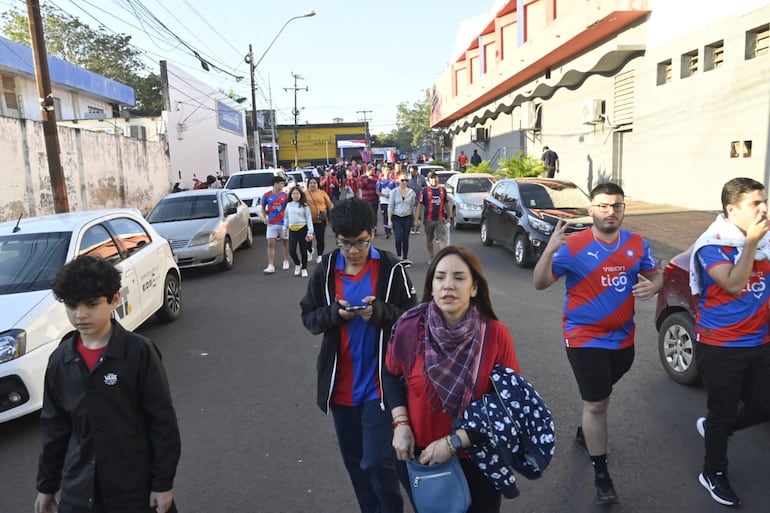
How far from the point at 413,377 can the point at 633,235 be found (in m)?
1.95

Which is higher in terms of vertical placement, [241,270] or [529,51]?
[529,51]

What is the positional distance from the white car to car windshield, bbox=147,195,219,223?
4184 millimetres

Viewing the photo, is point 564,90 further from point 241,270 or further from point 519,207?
point 241,270

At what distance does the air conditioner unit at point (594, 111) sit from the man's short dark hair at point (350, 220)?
19.2 metres

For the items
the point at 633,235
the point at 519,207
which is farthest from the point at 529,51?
the point at 633,235

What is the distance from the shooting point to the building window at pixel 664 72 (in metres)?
16.1

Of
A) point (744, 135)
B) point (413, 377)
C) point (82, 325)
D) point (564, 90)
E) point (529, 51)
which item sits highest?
point (529, 51)

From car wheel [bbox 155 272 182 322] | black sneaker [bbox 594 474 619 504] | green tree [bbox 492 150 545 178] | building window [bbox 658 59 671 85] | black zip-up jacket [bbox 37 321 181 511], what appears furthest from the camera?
green tree [bbox 492 150 545 178]

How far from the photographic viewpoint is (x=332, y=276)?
2859 mm

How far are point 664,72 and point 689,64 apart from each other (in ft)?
4.00

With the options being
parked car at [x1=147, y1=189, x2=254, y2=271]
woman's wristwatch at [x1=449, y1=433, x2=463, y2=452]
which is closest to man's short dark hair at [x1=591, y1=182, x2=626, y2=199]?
woman's wristwatch at [x1=449, y1=433, x2=463, y2=452]

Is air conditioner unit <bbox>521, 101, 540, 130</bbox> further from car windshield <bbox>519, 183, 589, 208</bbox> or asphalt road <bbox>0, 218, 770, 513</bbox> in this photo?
asphalt road <bbox>0, 218, 770, 513</bbox>

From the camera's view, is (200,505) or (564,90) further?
(564,90)

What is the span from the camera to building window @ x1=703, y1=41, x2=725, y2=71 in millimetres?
13844
